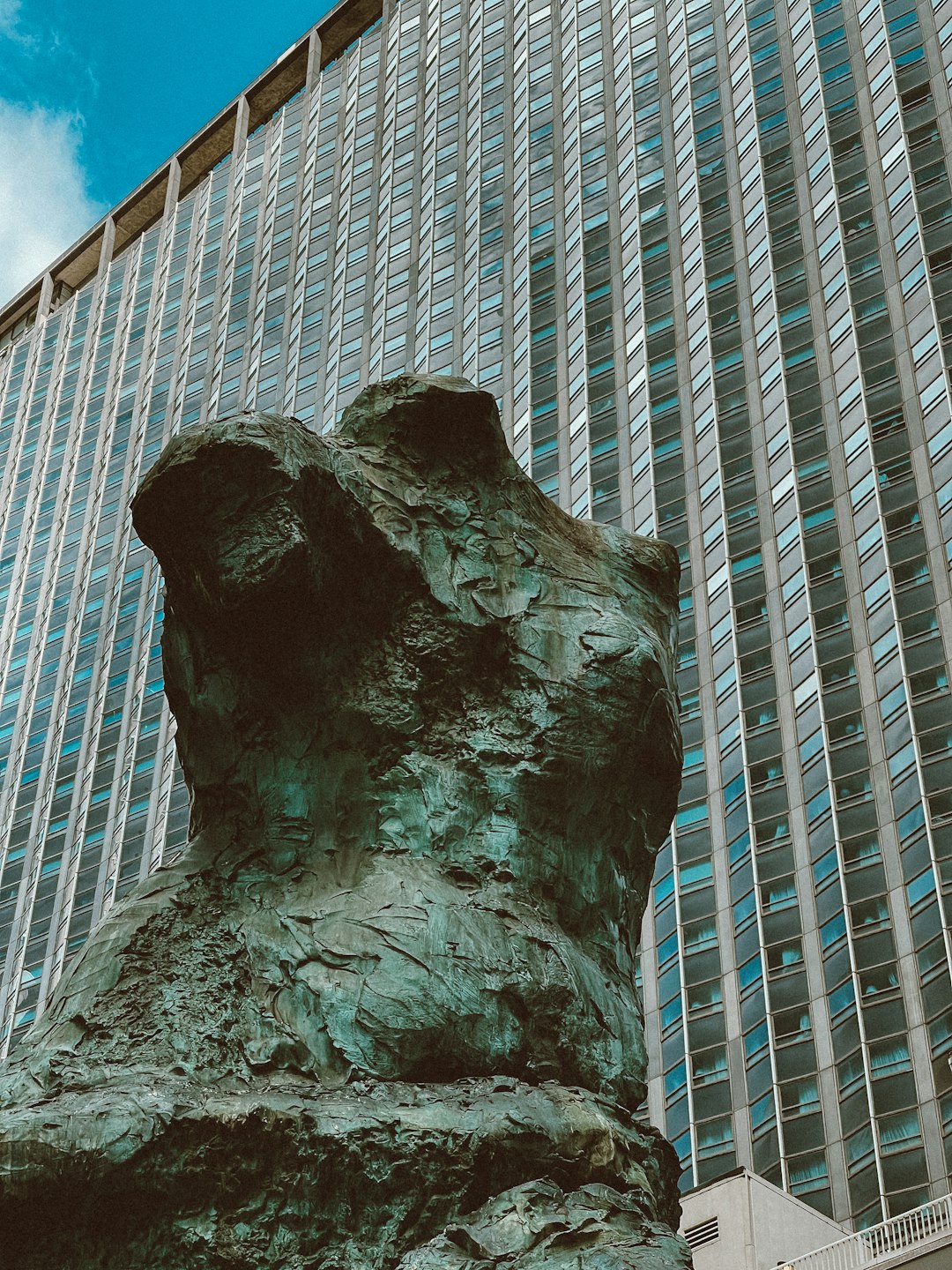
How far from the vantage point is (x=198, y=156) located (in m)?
104

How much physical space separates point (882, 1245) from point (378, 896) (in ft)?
91.8

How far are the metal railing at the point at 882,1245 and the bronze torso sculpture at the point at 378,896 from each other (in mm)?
23824

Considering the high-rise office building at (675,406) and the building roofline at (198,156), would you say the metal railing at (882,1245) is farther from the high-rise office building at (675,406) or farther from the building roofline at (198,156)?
the building roofline at (198,156)

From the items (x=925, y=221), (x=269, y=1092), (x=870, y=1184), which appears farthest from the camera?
(x=925, y=221)

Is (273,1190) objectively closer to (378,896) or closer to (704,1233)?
(378,896)

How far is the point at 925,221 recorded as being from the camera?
190 feet

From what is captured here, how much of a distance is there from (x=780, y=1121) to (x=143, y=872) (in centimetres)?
2971

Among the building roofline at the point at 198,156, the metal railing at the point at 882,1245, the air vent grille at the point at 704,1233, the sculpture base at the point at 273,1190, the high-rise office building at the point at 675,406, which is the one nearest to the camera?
the sculpture base at the point at 273,1190

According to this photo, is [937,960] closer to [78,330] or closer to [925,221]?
[925,221]

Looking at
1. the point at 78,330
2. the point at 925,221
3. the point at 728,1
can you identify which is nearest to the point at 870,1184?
the point at 925,221

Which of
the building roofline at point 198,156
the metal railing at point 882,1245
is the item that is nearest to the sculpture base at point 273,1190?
the metal railing at point 882,1245

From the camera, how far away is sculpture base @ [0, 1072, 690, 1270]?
18.7 ft

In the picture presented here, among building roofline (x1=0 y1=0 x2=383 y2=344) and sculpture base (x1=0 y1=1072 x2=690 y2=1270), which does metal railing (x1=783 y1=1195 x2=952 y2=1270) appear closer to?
sculpture base (x1=0 y1=1072 x2=690 y2=1270)

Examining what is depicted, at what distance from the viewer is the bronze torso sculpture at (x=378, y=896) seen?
578cm
